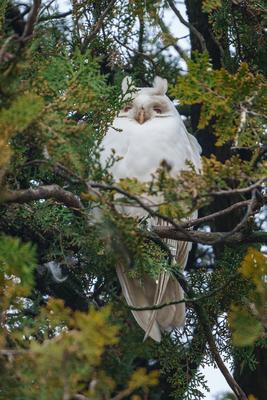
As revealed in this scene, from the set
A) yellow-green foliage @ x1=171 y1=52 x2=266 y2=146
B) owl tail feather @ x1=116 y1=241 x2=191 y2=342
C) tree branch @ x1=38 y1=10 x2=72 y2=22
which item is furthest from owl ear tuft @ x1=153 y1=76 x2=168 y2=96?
yellow-green foliage @ x1=171 y1=52 x2=266 y2=146

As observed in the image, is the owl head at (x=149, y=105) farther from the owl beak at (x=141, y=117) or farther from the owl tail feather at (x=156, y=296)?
the owl tail feather at (x=156, y=296)

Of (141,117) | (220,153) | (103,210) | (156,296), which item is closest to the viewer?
(103,210)

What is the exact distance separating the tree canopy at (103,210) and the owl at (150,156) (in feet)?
0.31

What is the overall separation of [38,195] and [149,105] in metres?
1.52

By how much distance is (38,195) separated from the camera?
7.63 ft

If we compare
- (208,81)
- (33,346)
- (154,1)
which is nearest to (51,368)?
(33,346)

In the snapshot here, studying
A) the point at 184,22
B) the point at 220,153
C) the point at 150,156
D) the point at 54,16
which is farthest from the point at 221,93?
the point at 220,153

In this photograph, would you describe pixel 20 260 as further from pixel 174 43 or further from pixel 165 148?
pixel 174 43

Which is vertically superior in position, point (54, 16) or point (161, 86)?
point (54, 16)

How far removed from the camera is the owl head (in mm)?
3764

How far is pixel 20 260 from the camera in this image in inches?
76.7

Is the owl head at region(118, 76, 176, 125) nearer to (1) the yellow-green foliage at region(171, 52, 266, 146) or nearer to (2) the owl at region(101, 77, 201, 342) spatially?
(2) the owl at region(101, 77, 201, 342)

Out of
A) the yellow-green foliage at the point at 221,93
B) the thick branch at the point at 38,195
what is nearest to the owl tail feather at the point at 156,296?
the thick branch at the point at 38,195

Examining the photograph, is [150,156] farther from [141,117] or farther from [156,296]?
[156,296]
